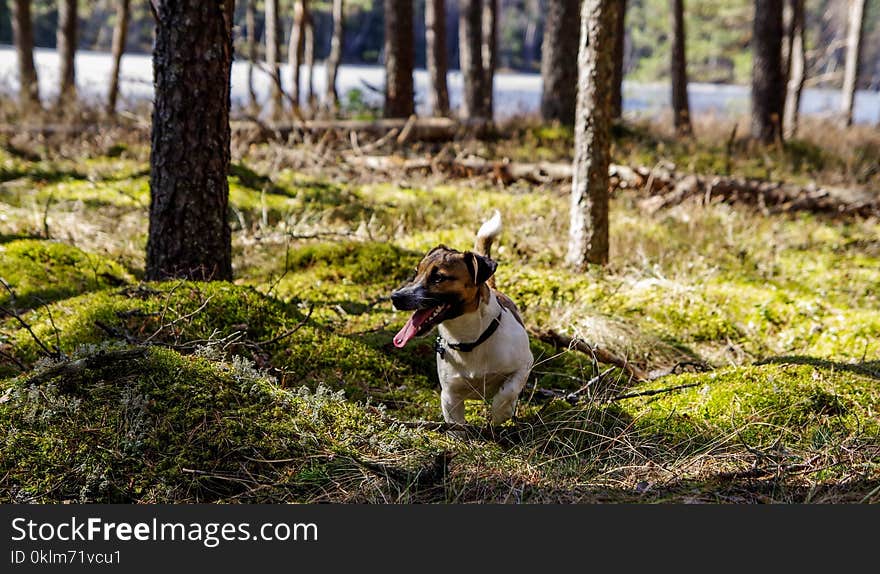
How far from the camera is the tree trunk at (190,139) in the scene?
5.08 metres

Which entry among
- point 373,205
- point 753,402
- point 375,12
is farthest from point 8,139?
point 375,12

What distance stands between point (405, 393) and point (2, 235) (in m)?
4.61

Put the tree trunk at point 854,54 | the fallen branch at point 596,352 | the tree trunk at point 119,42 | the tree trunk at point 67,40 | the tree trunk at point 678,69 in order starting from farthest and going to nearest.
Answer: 1. the tree trunk at point 854,54
2. the tree trunk at point 678,69
3. the tree trunk at point 67,40
4. the tree trunk at point 119,42
5. the fallen branch at point 596,352

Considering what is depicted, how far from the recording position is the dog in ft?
12.7

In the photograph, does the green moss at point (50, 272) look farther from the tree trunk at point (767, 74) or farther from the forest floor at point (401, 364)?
the tree trunk at point (767, 74)

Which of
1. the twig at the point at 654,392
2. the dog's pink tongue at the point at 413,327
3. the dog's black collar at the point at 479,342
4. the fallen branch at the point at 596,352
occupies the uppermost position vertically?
the dog's pink tongue at the point at 413,327

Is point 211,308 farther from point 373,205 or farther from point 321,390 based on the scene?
point 373,205

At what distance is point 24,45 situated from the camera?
50.0ft

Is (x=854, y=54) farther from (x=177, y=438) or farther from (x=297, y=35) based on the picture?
(x=177, y=438)

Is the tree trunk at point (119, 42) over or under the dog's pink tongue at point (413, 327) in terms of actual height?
over

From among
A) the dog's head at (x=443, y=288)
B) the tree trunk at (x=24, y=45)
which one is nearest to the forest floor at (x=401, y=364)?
the dog's head at (x=443, y=288)

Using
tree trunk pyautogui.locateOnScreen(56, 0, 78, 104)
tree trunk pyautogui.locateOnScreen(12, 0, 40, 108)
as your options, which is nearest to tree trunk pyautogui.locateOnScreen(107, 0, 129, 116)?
tree trunk pyautogui.locateOnScreen(56, 0, 78, 104)

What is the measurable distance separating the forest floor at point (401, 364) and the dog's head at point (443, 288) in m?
0.57

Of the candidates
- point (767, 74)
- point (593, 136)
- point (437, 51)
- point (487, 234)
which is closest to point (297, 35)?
point (437, 51)
